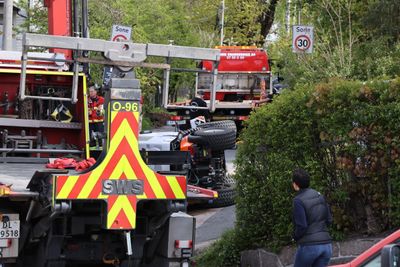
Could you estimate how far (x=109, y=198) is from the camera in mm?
8609

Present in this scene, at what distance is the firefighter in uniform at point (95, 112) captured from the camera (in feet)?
42.5

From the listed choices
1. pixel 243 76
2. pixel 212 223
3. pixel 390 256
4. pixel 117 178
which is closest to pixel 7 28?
pixel 212 223

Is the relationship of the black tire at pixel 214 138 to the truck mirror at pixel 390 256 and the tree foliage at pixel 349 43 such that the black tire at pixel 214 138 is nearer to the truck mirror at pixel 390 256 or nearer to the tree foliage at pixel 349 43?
the tree foliage at pixel 349 43

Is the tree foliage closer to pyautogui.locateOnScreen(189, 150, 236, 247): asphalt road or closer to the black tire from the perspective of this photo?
the black tire

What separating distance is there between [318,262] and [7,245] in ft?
10.2

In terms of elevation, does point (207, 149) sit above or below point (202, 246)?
above

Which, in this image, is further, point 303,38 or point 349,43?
point 349,43

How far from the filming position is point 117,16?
99.7ft

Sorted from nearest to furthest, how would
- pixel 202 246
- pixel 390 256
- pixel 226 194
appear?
1. pixel 390 256
2. pixel 202 246
3. pixel 226 194

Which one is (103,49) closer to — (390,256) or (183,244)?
(183,244)

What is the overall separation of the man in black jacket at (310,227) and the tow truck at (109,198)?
1.25m

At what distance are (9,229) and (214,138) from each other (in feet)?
17.6

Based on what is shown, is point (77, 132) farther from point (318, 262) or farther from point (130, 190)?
point (318, 262)

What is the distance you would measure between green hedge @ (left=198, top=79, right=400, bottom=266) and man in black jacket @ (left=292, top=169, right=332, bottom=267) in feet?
3.20
